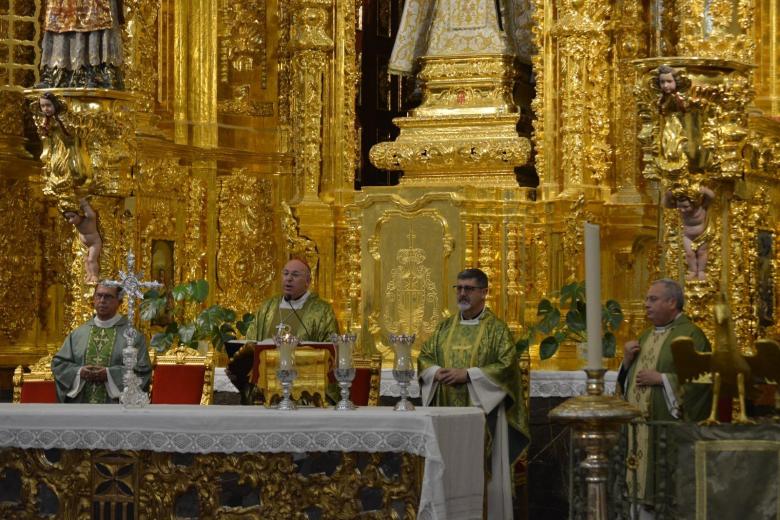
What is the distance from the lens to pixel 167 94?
15391mm

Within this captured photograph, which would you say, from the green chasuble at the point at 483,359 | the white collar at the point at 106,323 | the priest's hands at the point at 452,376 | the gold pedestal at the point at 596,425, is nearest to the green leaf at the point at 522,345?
the green chasuble at the point at 483,359

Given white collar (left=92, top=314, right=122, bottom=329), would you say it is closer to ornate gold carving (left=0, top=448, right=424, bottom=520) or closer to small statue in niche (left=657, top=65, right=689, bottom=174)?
ornate gold carving (left=0, top=448, right=424, bottom=520)

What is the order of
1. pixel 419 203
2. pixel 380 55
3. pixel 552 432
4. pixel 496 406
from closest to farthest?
pixel 496 406 → pixel 552 432 → pixel 419 203 → pixel 380 55

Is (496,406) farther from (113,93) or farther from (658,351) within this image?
(113,93)

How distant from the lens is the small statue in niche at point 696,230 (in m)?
12.4

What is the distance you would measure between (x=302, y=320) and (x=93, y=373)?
1.41m

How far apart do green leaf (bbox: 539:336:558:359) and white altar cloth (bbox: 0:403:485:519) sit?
9.38 feet

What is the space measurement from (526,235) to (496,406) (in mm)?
2893

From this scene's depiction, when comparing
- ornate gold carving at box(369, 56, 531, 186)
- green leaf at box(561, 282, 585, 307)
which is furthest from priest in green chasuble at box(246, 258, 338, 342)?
ornate gold carving at box(369, 56, 531, 186)

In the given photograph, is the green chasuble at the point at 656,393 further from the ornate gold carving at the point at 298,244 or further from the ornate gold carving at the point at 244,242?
the ornate gold carving at the point at 244,242

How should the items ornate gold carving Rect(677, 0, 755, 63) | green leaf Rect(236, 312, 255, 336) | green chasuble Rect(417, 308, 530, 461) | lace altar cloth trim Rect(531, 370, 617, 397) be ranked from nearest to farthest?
green chasuble Rect(417, 308, 530, 461), ornate gold carving Rect(677, 0, 755, 63), lace altar cloth trim Rect(531, 370, 617, 397), green leaf Rect(236, 312, 255, 336)

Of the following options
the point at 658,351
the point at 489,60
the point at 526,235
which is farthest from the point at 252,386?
the point at 489,60

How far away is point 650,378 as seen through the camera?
34.1 ft

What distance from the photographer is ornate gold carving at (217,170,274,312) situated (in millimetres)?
15531
